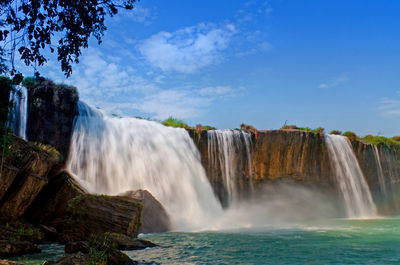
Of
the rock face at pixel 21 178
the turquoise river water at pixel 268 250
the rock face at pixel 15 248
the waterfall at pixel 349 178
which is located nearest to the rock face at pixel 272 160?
the waterfall at pixel 349 178

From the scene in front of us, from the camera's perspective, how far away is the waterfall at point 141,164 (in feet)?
48.9

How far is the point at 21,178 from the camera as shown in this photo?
31.0 ft

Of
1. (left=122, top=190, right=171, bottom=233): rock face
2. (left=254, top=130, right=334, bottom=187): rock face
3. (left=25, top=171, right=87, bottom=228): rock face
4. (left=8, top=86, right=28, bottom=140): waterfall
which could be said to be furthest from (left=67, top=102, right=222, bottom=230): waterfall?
(left=254, top=130, right=334, bottom=187): rock face

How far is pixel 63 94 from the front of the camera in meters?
15.6

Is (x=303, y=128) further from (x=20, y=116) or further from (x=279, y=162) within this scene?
(x=20, y=116)

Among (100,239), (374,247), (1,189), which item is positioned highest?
(1,189)

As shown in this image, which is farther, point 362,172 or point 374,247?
point 362,172

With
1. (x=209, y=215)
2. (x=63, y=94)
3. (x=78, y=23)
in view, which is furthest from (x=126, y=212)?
(x=63, y=94)

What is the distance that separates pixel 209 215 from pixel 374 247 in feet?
28.7

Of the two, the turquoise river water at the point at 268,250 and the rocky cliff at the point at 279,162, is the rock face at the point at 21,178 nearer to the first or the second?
the turquoise river water at the point at 268,250

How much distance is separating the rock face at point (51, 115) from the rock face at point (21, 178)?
16.7 ft

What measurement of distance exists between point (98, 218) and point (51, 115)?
802 centimetres

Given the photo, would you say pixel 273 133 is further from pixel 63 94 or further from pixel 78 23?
pixel 78 23

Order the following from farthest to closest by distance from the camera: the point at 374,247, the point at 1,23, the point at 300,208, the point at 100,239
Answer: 1. the point at 300,208
2. the point at 374,247
3. the point at 100,239
4. the point at 1,23
